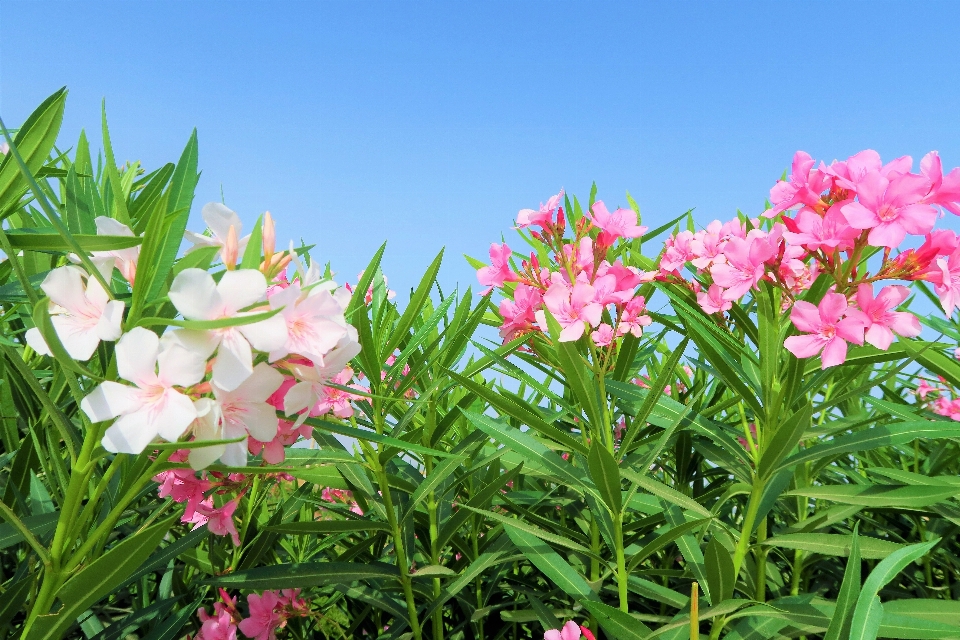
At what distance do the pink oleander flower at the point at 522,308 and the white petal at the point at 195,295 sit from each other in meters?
0.80

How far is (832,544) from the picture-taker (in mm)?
1344

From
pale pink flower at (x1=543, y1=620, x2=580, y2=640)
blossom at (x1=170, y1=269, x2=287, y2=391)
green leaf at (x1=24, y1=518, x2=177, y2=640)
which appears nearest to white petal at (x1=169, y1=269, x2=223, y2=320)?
blossom at (x1=170, y1=269, x2=287, y2=391)

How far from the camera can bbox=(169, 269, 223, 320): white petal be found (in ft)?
2.21

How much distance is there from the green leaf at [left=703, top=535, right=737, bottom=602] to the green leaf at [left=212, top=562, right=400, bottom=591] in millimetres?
587

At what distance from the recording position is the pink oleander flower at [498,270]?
1.58 metres

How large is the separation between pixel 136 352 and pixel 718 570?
0.92m

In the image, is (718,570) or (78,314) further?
(718,570)

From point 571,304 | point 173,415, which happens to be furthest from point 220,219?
point 571,304

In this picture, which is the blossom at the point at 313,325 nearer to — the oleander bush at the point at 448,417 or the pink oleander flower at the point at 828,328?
the oleander bush at the point at 448,417

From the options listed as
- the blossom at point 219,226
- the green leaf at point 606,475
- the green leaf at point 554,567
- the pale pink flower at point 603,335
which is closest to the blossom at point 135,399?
the blossom at point 219,226

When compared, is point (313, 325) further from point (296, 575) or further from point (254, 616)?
point (254, 616)

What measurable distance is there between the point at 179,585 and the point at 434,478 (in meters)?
0.84

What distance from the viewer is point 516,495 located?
1.66m

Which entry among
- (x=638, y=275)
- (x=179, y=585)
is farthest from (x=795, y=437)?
(x=179, y=585)
